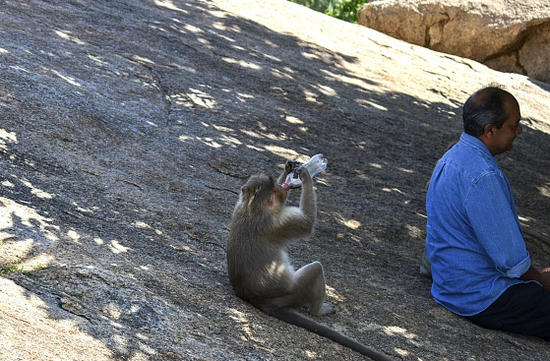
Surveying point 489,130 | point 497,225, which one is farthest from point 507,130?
point 497,225

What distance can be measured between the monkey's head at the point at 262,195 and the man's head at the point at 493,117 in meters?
1.39

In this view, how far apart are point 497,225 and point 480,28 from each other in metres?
10.4

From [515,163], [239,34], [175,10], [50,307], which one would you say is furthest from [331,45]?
[50,307]

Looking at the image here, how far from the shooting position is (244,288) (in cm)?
499

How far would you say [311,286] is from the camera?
5.05 metres

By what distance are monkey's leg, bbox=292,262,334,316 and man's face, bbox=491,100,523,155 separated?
1464 mm

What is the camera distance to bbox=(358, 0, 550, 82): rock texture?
14.8 m

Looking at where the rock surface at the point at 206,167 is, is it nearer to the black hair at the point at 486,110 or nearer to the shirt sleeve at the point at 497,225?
the shirt sleeve at the point at 497,225

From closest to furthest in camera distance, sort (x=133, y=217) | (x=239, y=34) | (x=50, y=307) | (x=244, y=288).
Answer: (x=50, y=307) < (x=244, y=288) < (x=133, y=217) < (x=239, y=34)

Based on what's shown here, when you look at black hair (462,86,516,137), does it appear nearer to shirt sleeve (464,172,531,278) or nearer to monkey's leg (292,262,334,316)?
shirt sleeve (464,172,531,278)

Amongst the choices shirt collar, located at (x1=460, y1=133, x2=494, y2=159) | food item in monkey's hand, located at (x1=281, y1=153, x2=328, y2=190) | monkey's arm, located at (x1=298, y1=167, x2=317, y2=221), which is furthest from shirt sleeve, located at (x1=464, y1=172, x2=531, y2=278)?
food item in monkey's hand, located at (x1=281, y1=153, x2=328, y2=190)

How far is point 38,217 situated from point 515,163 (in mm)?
6451

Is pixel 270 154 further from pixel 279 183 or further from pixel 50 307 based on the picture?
pixel 50 307

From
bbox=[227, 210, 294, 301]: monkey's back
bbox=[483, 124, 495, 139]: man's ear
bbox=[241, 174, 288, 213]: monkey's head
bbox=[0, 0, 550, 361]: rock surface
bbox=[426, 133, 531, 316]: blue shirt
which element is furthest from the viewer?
bbox=[483, 124, 495, 139]: man's ear
